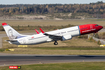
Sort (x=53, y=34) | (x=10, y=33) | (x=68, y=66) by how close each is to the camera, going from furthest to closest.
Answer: (x=10, y=33) → (x=53, y=34) → (x=68, y=66)

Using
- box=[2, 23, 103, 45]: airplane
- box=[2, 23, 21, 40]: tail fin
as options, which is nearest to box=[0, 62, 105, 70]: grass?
box=[2, 23, 103, 45]: airplane

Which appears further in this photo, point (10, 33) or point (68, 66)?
point (10, 33)

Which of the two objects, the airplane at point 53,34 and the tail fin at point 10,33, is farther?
the tail fin at point 10,33

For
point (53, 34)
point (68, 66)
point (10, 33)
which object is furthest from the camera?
point (10, 33)

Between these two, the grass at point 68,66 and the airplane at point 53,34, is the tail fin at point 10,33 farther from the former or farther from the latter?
the grass at point 68,66

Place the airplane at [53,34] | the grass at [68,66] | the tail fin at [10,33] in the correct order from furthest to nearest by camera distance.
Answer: the tail fin at [10,33], the airplane at [53,34], the grass at [68,66]

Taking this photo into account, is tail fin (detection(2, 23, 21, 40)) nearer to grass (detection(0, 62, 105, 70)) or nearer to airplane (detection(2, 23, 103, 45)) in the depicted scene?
airplane (detection(2, 23, 103, 45))

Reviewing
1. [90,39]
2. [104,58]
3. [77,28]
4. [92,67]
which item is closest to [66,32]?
[77,28]

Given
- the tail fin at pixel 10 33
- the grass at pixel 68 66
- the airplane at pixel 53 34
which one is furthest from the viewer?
the tail fin at pixel 10 33

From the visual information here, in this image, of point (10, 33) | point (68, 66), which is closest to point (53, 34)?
point (10, 33)

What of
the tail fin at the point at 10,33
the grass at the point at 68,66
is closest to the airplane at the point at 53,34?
the tail fin at the point at 10,33

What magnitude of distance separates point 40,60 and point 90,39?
1836 inches

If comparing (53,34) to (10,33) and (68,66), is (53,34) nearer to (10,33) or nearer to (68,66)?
(10,33)

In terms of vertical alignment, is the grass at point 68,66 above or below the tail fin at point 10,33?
below
